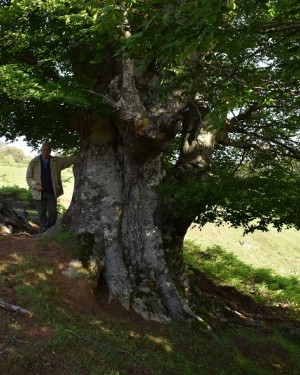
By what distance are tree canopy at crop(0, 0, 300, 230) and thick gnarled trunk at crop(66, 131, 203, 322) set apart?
87 cm

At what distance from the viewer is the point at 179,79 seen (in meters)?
5.11

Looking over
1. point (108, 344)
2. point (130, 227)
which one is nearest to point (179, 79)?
point (130, 227)

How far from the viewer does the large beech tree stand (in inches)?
247

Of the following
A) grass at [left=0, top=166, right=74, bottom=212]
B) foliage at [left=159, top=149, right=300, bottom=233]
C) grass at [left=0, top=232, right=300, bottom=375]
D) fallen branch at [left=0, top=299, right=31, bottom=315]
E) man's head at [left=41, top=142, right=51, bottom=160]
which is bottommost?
grass at [left=0, top=232, right=300, bottom=375]

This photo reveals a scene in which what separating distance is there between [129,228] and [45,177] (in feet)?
9.31

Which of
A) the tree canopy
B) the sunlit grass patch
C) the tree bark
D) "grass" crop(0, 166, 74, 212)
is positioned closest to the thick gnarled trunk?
the tree bark

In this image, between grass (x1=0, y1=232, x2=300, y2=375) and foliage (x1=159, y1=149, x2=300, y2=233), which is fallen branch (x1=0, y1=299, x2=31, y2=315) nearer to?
grass (x1=0, y1=232, x2=300, y2=375)

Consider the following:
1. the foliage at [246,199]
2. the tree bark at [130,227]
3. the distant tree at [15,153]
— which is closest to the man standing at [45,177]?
the tree bark at [130,227]

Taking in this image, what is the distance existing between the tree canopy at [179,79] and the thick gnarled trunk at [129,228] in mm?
871

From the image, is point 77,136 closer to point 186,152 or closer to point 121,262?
point 186,152

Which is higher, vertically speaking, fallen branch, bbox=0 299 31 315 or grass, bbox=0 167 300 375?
fallen branch, bbox=0 299 31 315

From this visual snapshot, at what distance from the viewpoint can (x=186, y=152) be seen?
8938mm

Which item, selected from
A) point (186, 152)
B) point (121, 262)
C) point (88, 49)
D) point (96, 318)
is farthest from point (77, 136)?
point (96, 318)

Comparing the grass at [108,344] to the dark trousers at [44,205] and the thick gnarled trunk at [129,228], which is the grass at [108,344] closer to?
the thick gnarled trunk at [129,228]
